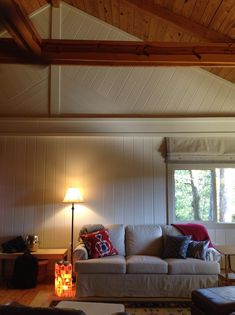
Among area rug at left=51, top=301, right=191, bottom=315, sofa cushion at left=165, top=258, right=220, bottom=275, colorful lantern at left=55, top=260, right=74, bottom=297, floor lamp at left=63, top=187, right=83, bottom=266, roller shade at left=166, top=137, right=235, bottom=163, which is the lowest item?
area rug at left=51, top=301, right=191, bottom=315

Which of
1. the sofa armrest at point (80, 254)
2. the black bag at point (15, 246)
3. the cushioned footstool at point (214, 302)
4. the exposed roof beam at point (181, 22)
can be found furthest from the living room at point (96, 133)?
the cushioned footstool at point (214, 302)

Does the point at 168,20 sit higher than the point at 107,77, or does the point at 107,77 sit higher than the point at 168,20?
the point at 168,20

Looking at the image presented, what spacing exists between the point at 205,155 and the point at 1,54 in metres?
3.45

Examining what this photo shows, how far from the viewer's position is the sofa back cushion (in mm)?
4617

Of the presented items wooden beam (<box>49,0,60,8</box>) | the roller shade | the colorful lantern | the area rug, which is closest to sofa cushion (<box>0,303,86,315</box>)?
the area rug

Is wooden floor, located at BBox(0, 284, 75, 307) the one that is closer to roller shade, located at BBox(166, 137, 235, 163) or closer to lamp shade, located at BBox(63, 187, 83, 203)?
lamp shade, located at BBox(63, 187, 83, 203)

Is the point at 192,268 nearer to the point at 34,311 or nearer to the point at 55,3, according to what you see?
the point at 34,311

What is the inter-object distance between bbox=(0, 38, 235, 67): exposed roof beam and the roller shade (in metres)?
1.42

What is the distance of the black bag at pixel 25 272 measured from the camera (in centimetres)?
437

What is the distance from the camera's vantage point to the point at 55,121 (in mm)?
5215

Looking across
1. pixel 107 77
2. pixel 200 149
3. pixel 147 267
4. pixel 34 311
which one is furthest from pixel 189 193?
pixel 34 311

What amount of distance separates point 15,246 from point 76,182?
1.35 m

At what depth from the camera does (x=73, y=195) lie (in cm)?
483

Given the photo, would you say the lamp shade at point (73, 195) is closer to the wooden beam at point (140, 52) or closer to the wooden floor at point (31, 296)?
the wooden floor at point (31, 296)
